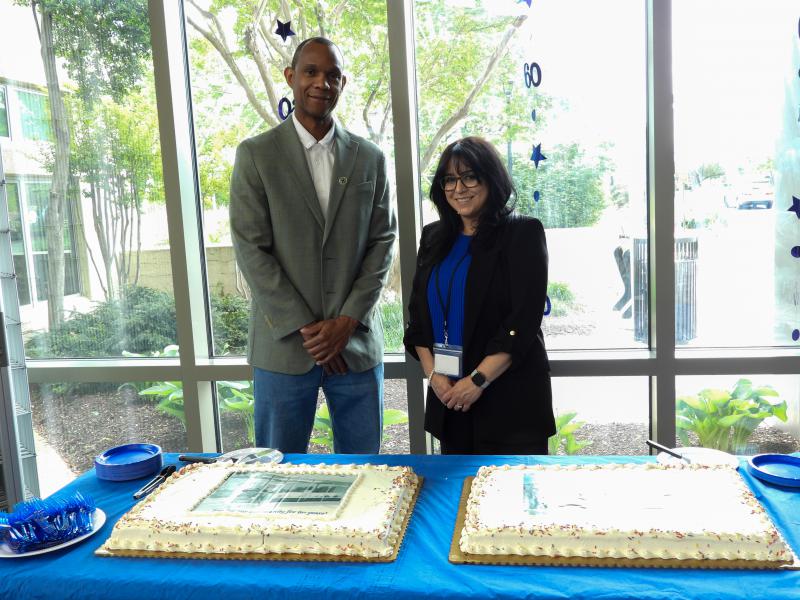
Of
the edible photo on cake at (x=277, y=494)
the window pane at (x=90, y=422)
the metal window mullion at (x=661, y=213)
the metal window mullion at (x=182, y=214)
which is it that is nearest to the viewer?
the edible photo on cake at (x=277, y=494)

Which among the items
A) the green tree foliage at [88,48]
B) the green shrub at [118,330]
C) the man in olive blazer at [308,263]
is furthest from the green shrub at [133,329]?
the man in olive blazer at [308,263]

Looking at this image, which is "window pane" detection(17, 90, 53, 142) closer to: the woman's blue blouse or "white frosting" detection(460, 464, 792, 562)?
the woman's blue blouse

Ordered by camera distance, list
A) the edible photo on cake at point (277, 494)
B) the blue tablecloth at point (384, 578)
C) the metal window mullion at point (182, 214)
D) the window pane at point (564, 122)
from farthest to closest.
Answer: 1. the metal window mullion at point (182, 214)
2. the window pane at point (564, 122)
3. the edible photo on cake at point (277, 494)
4. the blue tablecloth at point (384, 578)

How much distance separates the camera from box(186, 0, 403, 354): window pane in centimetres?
294

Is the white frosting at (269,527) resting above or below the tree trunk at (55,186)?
below

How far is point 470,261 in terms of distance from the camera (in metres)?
2.12

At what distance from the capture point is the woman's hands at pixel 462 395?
2.07 m

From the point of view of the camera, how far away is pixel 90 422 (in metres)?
3.35

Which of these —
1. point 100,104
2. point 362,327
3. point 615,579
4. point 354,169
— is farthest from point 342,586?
point 100,104

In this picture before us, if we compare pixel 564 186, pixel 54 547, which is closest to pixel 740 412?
pixel 564 186

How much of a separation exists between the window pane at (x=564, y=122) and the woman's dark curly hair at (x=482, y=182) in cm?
78

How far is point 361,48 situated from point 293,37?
0.31 m

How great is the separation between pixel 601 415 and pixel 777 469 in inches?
59.4

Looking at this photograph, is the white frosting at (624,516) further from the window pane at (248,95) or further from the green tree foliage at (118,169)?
the green tree foliage at (118,169)
